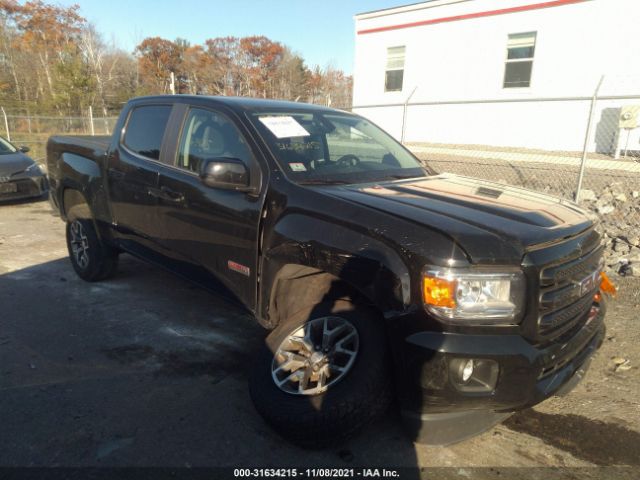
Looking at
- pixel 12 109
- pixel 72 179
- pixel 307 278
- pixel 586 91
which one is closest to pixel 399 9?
pixel 586 91

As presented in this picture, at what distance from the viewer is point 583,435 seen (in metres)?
2.72

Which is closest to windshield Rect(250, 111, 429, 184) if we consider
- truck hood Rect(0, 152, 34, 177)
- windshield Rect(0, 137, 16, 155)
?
truck hood Rect(0, 152, 34, 177)

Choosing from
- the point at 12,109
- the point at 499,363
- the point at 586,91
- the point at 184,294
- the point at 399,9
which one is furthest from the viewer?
the point at 12,109

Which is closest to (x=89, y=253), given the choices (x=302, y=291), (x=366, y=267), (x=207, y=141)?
(x=207, y=141)

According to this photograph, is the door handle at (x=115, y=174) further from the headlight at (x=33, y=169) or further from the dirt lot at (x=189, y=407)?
the headlight at (x=33, y=169)

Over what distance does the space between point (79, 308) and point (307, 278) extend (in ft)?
8.80

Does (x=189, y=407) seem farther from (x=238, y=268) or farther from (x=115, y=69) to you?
(x=115, y=69)

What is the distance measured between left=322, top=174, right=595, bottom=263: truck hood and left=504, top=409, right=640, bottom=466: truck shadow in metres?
1.18

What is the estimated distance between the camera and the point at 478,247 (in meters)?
2.17

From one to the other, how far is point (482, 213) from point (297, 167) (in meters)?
1.21

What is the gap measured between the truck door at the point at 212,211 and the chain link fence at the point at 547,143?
4.95 m

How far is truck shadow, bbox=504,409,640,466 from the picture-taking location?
8.38ft

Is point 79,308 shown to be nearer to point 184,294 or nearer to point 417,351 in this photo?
point 184,294

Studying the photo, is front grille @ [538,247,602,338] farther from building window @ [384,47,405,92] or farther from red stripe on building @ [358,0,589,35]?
building window @ [384,47,405,92]
